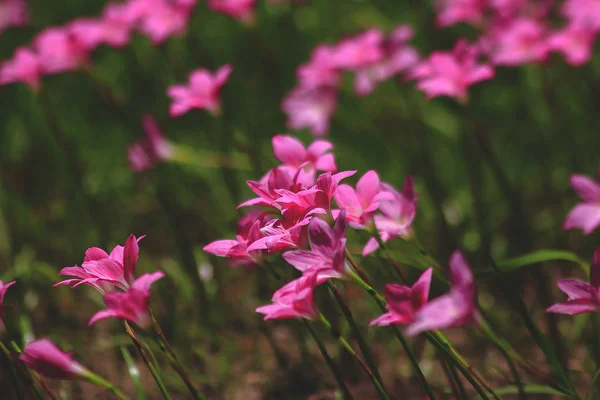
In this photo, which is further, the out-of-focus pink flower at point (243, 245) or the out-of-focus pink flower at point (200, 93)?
the out-of-focus pink flower at point (200, 93)


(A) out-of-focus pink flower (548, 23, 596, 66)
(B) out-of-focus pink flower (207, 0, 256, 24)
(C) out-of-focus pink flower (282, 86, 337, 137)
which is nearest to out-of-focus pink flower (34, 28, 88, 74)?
(B) out-of-focus pink flower (207, 0, 256, 24)

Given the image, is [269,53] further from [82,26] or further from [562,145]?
[562,145]

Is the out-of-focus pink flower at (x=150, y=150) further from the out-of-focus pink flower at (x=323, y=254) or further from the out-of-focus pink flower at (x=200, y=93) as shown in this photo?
the out-of-focus pink flower at (x=323, y=254)

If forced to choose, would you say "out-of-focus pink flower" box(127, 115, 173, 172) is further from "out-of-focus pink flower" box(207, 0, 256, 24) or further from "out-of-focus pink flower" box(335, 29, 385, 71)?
"out-of-focus pink flower" box(335, 29, 385, 71)

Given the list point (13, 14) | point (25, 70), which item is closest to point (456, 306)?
point (25, 70)

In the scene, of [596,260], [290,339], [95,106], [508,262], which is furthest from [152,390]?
[95,106]

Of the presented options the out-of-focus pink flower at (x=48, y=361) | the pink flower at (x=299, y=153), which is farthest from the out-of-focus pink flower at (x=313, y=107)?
the out-of-focus pink flower at (x=48, y=361)

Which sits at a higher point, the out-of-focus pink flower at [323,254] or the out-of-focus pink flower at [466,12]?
the out-of-focus pink flower at [466,12]
